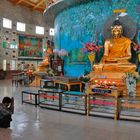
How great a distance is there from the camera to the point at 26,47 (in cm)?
2777

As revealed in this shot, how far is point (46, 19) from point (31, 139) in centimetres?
1380

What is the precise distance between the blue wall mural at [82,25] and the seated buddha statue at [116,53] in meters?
0.63

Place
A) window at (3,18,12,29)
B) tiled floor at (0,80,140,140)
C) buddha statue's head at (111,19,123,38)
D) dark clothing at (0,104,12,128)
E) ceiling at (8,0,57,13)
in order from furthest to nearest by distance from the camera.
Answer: ceiling at (8,0,57,13) < window at (3,18,12,29) < buddha statue's head at (111,19,123,38) < dark clothing at (0,104,12,128) < tiled floor at (0,80,140,140)

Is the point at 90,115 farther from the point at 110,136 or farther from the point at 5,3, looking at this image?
the point at 5,3

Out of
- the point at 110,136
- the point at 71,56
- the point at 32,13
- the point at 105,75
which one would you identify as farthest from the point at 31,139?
the point at 32,13

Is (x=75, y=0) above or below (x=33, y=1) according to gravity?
below

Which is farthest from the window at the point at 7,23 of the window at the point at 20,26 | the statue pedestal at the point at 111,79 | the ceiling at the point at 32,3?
the statue pedestal at the point at 111,79

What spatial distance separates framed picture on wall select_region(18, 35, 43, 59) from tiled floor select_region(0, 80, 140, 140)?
813 inches

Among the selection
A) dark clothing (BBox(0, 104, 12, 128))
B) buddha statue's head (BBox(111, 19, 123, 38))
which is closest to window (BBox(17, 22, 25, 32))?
buddha statue's head (BBox(111, 19, 123, 38))

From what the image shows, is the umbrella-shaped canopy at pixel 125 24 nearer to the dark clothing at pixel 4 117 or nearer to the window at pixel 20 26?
the dark clothing at pixel 4 117

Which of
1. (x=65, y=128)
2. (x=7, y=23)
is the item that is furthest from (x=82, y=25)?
(x=7, y=23)

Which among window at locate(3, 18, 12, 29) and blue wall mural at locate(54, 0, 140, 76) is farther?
window at locate(3, 18, 12, 29)

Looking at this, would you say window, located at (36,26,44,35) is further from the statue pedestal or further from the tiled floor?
the tiled floor

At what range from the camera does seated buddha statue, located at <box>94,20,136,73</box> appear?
35.4ft
